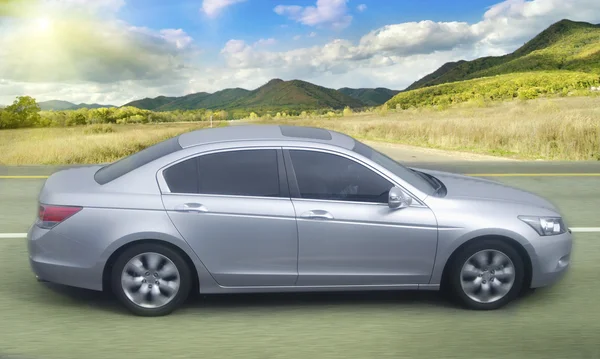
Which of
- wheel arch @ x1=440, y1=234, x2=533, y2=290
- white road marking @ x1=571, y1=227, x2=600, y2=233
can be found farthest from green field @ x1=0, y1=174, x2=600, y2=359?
white road marking @ x1=571, y1=227, x2=600, y2=233

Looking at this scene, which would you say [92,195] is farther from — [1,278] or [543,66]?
[543,66]

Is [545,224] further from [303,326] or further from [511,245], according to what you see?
[303,326]

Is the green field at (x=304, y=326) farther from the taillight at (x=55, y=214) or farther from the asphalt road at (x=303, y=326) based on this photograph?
the taillight at (x=55, y=214)

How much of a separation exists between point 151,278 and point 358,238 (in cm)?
156

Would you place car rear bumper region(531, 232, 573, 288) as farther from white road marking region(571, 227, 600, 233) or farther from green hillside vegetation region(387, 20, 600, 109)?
green hillside vegetation region(387, 20, 600, 109)

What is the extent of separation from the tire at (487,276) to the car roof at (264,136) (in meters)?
1.28

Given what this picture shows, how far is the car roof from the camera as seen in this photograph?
18.9ft

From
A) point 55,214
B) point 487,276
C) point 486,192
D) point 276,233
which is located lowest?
point 487,276

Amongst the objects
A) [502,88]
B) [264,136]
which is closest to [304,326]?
[264,136]

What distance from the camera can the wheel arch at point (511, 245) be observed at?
5477 millimetres

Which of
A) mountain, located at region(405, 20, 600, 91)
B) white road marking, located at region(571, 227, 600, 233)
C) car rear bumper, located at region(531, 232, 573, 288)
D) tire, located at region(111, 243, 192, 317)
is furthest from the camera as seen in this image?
mountain, located at region(405, 20, 600, 91)

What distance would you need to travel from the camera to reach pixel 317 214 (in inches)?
212

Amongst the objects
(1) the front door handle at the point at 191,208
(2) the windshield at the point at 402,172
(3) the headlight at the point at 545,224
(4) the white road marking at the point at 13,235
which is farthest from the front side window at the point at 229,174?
(4) the white road marking at the point at 13,235

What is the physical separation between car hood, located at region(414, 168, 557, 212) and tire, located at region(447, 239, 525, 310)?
1.49ft
